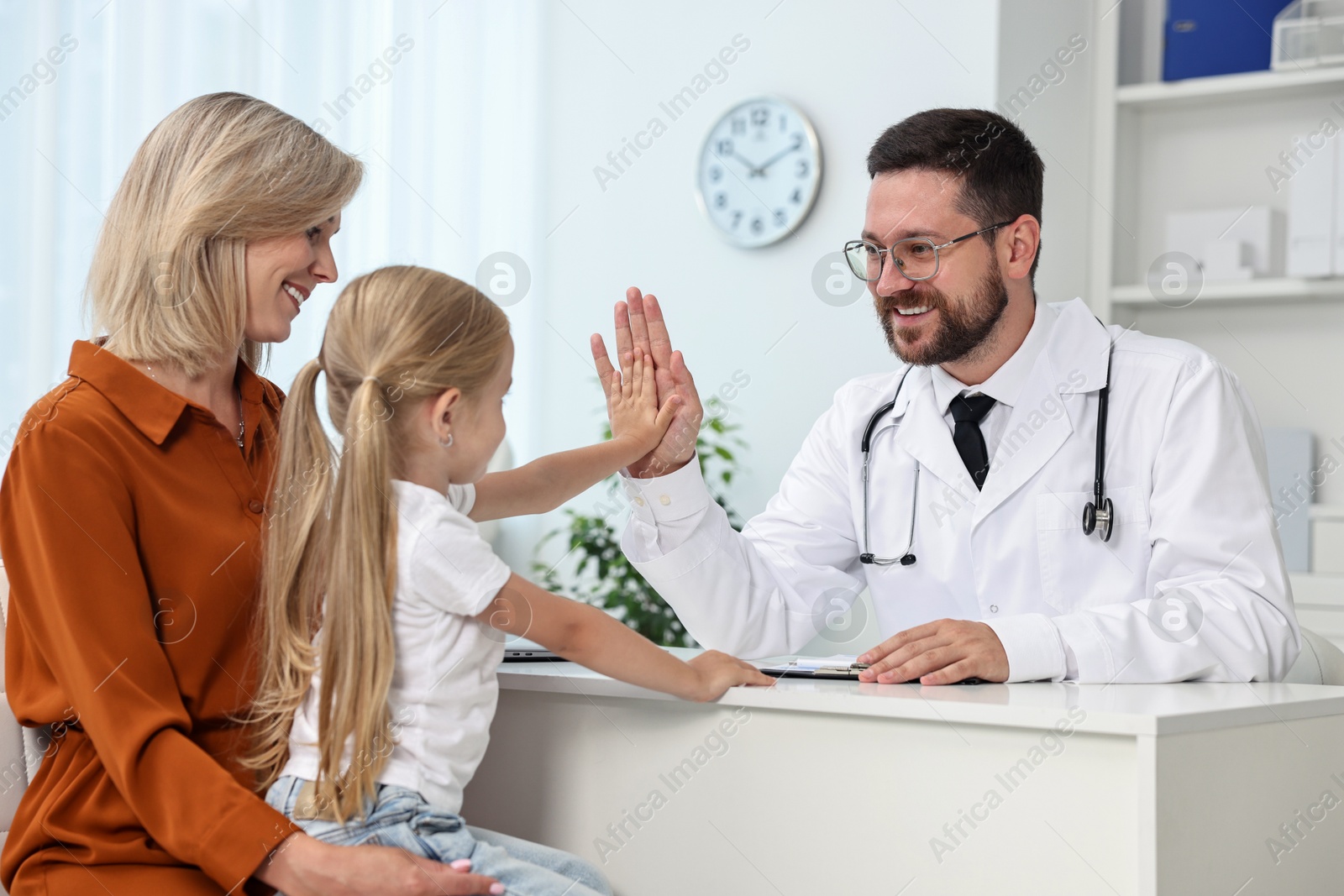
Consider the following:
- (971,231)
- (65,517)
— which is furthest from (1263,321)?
(65,517)

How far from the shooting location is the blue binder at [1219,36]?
3496mm

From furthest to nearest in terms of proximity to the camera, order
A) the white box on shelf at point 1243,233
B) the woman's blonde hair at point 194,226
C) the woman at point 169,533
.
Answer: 1. the white box on shelf at point 1243,233
2. the woman's blonde hair at point 194,226
3. the woman at point 169,533

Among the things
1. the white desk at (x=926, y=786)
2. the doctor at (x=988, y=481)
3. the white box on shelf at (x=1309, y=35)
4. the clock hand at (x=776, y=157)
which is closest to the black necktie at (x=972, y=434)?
the doctor at (x=988, y=481)

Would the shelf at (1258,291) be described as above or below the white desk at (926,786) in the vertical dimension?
above

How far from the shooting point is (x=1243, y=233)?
3457mm

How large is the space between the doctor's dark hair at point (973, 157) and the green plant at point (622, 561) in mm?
1602

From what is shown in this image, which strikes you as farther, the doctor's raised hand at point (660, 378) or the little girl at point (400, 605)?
the doctor's raised hand at point (660, 378)

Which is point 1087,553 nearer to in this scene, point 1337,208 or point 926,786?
point 926,786

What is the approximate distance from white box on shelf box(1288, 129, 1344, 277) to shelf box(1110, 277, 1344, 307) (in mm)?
38

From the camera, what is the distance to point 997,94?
3.27 m

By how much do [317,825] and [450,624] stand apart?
0.74ft

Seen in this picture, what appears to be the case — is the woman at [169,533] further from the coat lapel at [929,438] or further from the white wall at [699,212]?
the white wall at [699,212]

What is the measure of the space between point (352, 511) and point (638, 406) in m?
0.67

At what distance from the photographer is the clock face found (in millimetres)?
3697
